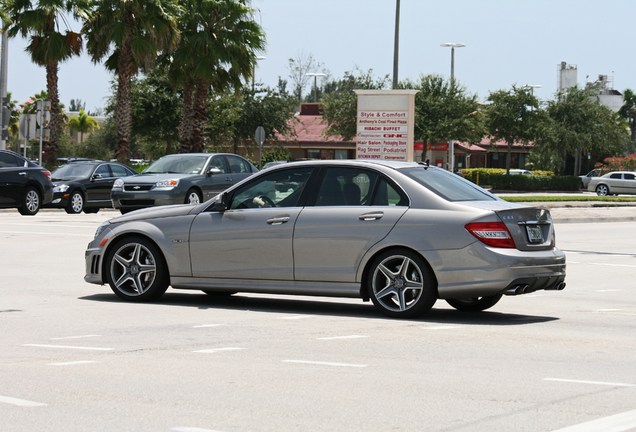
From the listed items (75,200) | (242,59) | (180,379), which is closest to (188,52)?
(242,59)

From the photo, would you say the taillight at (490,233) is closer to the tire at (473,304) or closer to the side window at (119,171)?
the tire at (473,304)

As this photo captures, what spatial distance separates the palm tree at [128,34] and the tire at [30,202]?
50.5 feet

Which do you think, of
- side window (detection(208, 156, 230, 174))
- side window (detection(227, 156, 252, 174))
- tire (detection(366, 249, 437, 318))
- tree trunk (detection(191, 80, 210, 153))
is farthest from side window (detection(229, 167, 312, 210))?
tree trunk (detection(191, 80, 210, 153))

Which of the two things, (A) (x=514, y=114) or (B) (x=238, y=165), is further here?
(A) (x=514, y=114)

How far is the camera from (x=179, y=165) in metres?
29.6

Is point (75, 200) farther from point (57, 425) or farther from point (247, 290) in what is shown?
point (57, 425)

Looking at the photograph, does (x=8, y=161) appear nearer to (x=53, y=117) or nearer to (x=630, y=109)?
(x=53, y=117)

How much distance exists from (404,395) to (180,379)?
154 centimetres

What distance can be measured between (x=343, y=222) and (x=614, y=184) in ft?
183

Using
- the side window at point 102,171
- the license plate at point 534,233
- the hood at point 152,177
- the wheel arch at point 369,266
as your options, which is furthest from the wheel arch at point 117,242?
the side window at point 102,171

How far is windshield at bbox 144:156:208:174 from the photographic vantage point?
29.3 metres

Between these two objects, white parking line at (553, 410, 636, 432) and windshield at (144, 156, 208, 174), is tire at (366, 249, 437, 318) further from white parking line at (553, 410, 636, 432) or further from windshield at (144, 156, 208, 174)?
windshield at (144, 156, 208, 174)

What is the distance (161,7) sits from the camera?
4559cm

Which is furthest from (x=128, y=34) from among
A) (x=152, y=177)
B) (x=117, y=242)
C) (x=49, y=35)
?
(x=117, y=242)
